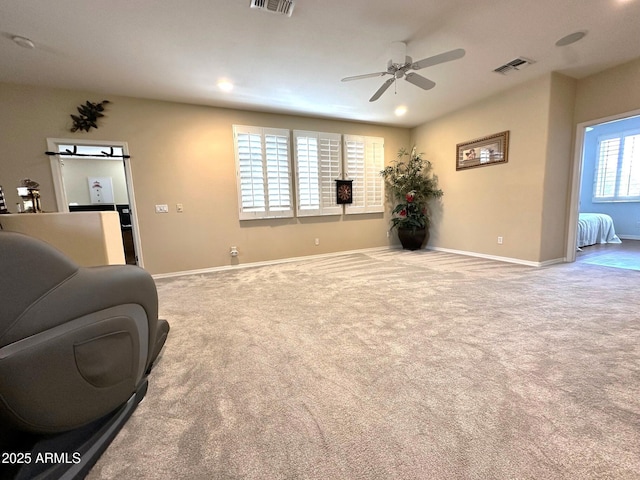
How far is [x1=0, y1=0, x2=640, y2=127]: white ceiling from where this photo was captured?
2291 millimetres

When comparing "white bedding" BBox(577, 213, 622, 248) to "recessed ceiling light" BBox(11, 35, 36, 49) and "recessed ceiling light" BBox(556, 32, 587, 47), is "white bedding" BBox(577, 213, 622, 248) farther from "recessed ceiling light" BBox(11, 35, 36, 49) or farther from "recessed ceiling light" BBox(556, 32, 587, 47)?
"recessed ceiling light" BBox(11, 35, 36, 49)

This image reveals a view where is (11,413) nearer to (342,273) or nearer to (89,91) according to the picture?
(342,273)

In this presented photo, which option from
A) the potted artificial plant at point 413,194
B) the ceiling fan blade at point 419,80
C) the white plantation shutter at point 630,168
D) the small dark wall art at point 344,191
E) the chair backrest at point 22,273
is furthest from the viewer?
the white plantation shutter at point 630,168

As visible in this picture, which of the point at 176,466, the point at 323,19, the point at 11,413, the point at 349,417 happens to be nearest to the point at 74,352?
the point at 11,413

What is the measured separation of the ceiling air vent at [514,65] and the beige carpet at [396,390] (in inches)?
112

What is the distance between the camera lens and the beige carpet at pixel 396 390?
3.49ft

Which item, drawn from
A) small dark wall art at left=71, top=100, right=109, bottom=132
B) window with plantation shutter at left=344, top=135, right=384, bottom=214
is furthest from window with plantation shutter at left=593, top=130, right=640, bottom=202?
small dark wall art at left=71, top=100, right=109, bottom=132

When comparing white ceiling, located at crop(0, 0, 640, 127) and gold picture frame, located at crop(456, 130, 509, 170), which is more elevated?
white ceiling, located at crop(0, 0, 640, 127)

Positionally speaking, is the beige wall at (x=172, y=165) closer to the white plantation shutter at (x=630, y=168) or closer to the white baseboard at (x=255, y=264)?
the white baseboard at (x=255, y=264)

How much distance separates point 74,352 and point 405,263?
14.2ft

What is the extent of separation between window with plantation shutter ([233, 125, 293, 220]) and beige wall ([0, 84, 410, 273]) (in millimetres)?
148

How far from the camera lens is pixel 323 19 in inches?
95.2

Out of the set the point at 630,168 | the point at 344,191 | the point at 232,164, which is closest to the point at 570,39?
the point at 344,191

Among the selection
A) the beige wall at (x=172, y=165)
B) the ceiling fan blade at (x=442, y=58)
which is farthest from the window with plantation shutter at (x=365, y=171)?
the ceiling fan blade at (x=442, y=58)
